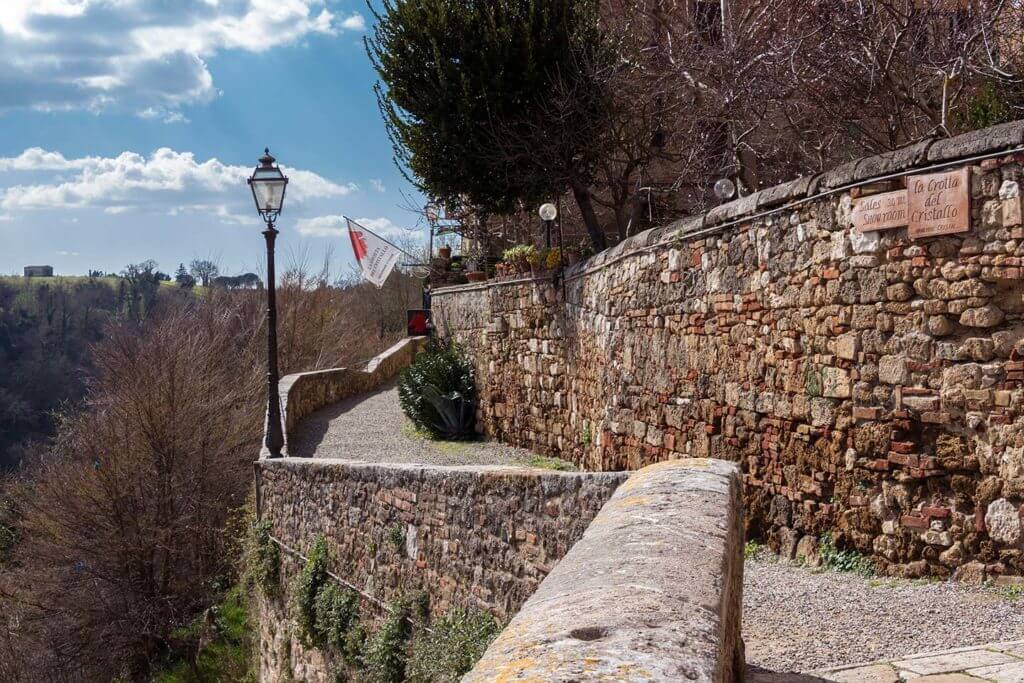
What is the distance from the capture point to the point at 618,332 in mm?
9859

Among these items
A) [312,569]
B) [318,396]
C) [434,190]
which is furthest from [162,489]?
[312,569]

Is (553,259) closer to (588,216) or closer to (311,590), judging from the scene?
(588,216)

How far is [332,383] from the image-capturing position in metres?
20.7

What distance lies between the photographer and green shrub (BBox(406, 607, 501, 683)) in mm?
6059

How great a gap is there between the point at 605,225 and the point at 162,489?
408 inches

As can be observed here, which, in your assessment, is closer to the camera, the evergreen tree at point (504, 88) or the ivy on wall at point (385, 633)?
the ivy on wall at point (385, 633)

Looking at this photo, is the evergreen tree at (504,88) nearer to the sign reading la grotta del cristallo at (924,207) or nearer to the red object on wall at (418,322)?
the sign reading la grotta del cristallo at (924,207)

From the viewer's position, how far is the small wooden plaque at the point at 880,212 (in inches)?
233

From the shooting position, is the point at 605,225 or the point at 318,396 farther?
the point at 318,396

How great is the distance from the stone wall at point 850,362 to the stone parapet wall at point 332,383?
7.36m

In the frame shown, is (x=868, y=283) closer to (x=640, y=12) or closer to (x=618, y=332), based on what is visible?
Result: (x=618, y=332)

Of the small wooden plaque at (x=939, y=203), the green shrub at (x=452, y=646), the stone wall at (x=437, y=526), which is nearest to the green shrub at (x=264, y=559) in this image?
the stone wall at (x=437, y=526)

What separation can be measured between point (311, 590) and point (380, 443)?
569 centimetres

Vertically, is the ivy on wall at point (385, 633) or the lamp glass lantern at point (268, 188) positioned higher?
the lamp glass lantern at point (268, 188)
